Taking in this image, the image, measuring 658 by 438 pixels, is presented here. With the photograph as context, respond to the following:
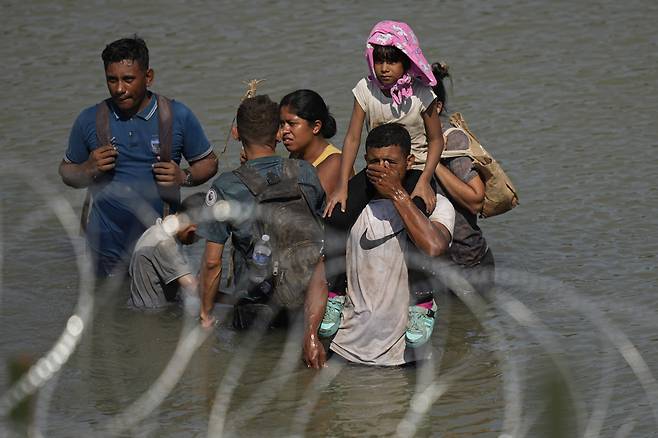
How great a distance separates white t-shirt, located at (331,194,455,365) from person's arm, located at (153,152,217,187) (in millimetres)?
1611

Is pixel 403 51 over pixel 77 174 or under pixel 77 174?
over

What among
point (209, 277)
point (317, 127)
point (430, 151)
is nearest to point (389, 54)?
point (430, 151)

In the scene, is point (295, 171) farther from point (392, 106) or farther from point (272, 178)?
point (392, 106)

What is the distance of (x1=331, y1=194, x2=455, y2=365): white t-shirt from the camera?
6.12 metres

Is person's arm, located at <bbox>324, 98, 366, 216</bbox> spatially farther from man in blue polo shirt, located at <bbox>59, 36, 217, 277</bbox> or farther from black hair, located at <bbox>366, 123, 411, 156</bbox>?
man in blue polo shirt, located at <bbox>59, 36, 217, 277</bbox>

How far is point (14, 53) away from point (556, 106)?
6.36 m

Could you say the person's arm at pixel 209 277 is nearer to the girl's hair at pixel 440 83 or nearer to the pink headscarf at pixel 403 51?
the pink headscarf at pixel 403 51

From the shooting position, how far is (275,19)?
48.4 ft

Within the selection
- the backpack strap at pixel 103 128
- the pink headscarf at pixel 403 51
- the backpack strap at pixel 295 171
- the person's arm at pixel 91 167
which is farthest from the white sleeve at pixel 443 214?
the backpack strap at pixel 103 128

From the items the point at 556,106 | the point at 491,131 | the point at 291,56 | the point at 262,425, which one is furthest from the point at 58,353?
the point at 291,56

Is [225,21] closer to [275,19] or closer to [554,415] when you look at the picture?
[275,19]

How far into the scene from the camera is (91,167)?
7.38 metres

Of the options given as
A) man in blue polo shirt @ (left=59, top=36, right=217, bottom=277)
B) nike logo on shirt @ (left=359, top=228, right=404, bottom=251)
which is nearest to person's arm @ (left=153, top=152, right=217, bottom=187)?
man in blue polo shirt @ (left=59, top=36, right=217, bottom=277)

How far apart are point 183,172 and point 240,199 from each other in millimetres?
1075
